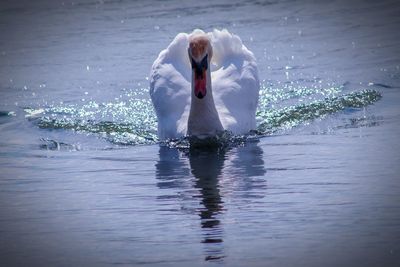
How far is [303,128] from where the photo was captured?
1397 centimetres

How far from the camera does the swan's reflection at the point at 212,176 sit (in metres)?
9.40

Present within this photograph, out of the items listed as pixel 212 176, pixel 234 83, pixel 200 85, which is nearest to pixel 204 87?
pixel 200 85

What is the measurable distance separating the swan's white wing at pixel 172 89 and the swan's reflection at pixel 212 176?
355 millimetres

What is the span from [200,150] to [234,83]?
143 cm

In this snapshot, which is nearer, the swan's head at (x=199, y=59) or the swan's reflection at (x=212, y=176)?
the swan's reflection at (x=212, y=176)

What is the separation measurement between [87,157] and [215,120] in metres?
1.53

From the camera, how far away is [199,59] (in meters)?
13.3

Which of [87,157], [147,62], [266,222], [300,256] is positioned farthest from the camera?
[147,62]

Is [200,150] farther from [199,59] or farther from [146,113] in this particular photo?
[146,113]

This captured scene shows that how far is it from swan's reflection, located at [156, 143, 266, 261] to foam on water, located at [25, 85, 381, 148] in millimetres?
663

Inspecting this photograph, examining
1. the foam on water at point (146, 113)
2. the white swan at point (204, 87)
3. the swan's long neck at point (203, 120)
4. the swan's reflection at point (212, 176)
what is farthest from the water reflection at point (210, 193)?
the foam on water at point (146, 113)

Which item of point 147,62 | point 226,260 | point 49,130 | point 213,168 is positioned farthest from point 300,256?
point 147,62

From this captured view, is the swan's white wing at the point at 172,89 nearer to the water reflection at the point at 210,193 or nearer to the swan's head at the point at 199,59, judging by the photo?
the swan's head at the point at 199,59

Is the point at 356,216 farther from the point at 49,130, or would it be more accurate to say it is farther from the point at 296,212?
the point at 49,130
